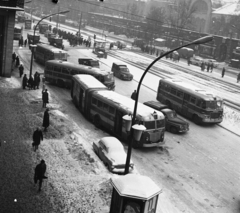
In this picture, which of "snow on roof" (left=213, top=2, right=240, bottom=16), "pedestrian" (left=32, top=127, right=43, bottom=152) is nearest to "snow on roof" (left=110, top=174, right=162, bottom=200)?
"pedestrian" (left=32, top=127, right=43, bottom=152)

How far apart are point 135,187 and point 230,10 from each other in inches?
3541

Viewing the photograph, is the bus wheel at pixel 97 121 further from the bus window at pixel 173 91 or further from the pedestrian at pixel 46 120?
the bus window at pixel 173 91

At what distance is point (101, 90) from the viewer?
82.6ft

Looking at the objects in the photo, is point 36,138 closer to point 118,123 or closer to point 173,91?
point 118,123

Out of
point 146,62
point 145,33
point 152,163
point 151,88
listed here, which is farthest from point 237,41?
point 152,163

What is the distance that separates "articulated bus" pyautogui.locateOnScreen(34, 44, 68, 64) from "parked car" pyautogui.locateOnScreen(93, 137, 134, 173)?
23619 millimetres

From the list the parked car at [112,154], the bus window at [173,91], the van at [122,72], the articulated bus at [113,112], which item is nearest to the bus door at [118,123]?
the articulated bus at [113,112]

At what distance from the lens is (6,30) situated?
32875 millimetres

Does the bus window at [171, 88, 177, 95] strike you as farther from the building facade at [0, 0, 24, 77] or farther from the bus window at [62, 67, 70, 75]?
the building facade at [0, 0, 24, 77]

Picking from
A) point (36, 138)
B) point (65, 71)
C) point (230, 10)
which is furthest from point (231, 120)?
point (230, 10)

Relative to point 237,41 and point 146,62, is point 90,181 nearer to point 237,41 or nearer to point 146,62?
point 146,62

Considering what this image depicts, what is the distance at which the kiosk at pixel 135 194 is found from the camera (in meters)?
11.6

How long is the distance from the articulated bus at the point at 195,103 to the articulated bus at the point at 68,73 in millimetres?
5173

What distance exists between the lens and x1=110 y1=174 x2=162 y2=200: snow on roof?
11.5 metres
